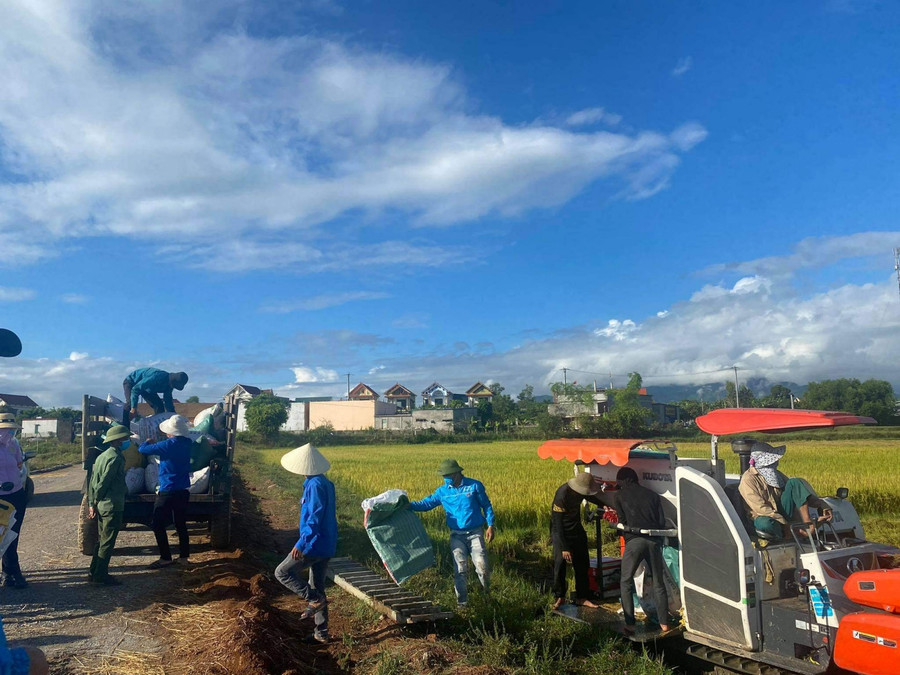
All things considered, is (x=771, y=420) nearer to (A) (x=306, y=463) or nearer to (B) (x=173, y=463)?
(A) (x=306, y=463)

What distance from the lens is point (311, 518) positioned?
19.4 feet

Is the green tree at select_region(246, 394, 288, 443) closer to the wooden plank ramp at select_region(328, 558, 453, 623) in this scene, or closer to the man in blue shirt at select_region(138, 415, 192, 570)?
the man in blue shirt at select_region(138, 415, 192, 570)

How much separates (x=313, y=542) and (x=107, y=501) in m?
2.82

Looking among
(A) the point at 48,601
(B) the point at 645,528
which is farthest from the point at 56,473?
(B) the point at 645,528

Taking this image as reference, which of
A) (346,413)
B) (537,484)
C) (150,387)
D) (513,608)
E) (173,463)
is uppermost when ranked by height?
(346,413)

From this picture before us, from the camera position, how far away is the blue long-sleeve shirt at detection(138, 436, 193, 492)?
7.74m

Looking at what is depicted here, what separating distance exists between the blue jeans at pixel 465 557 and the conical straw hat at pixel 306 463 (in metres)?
1.73

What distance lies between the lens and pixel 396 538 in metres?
6.85

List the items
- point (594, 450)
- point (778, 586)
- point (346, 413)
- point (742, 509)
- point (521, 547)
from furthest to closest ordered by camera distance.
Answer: point (346, 413), point (521, 547), point (594, 450), point (742, 509), point (778, 586)

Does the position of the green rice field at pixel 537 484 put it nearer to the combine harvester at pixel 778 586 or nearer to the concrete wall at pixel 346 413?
the combine harvester at pixel 778 586

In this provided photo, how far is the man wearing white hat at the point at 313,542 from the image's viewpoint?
587 cm

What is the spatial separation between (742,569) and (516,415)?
212 ft

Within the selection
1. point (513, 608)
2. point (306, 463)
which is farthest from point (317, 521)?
point (513, 608)

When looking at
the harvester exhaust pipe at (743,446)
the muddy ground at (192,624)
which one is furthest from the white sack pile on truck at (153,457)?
the harvester exhaust pipe at (743,446)
